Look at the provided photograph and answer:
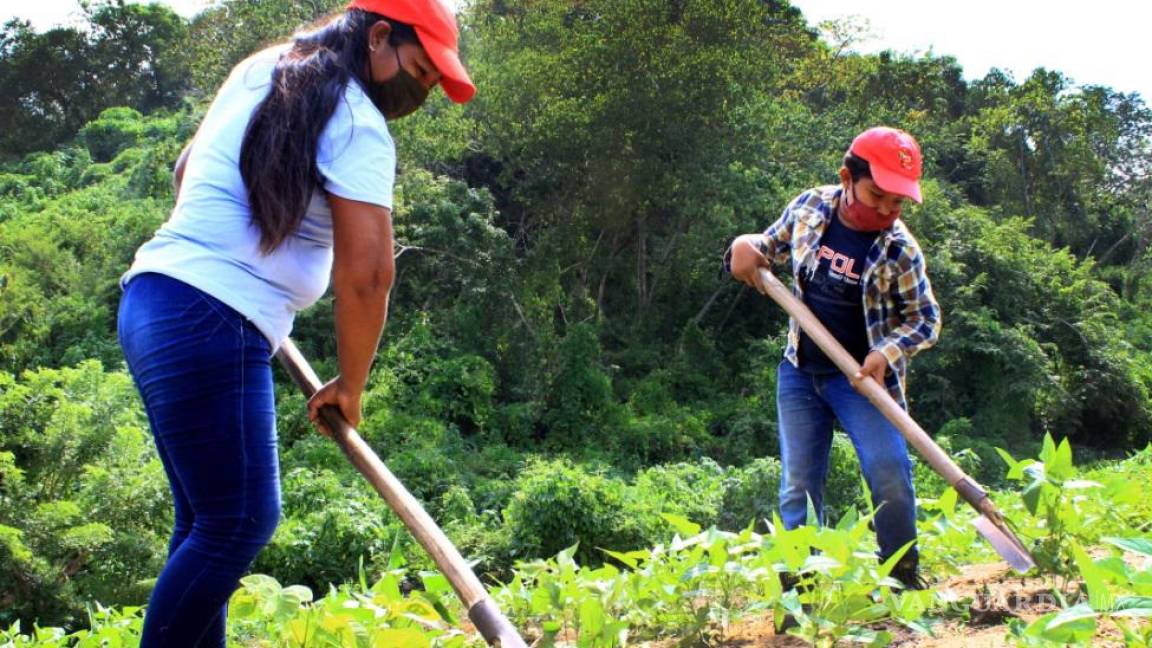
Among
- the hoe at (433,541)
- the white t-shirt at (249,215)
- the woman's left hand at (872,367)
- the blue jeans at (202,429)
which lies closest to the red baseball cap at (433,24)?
the white t-shirt at (249,215)

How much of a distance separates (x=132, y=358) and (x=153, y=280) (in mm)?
160

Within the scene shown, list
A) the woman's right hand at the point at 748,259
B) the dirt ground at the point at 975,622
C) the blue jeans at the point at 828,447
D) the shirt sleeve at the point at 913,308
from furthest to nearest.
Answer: the woman's right hand at the point at 748,259, the shirt sleeve at the point at 913,308, the blue jeans at the point at 828,447, the dirt ground at the point at 975,622

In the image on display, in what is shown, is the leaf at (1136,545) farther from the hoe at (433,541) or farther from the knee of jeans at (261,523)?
the knee of jeans at (261,523)

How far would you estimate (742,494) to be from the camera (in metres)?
9.95

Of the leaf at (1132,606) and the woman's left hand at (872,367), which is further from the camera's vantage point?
the woman's left hand at (872,367)

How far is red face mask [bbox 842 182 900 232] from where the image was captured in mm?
3375

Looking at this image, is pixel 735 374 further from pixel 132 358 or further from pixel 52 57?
pixel 52 57

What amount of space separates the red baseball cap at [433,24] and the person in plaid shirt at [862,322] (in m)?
1.50

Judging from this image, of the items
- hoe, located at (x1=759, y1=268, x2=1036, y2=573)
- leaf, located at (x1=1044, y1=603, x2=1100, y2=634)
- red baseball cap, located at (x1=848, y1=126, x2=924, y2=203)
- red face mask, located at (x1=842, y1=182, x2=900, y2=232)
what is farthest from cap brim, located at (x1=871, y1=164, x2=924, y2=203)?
leaf, located at (x1=1044, y1=603, x2=1100, y2=634)

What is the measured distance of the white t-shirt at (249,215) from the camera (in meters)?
2.09

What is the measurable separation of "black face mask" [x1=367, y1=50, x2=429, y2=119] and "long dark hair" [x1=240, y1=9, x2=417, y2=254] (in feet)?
0.24

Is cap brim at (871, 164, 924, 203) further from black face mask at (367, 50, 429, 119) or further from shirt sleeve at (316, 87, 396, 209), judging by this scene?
shirt sleeve at (316, 87, 396, 209)

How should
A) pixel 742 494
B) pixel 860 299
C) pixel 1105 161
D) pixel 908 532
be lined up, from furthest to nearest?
pixel 1105 161
pixel 742 494
pixel 860 299
pixel 908 532

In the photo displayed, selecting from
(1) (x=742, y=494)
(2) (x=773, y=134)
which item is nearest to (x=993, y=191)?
(2) (x=773, y=134)
